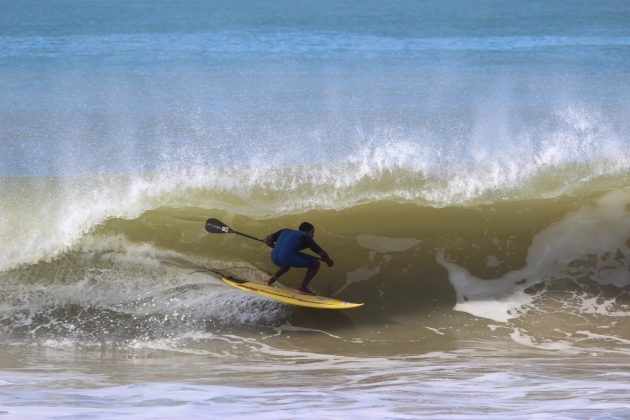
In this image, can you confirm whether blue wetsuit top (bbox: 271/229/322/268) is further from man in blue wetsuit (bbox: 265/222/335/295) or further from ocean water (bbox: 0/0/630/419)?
ocean water (bbox: 0/0/630/419)

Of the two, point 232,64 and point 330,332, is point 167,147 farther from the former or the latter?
point 232,64

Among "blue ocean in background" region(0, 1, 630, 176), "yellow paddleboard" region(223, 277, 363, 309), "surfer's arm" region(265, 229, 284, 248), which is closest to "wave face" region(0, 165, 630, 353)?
"yellow paddleboard" region(223, 277, 363, 309)

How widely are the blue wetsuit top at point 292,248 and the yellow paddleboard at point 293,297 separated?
1.00 ft

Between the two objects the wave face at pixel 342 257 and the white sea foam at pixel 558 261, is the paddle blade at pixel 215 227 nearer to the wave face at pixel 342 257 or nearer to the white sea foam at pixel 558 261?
the wave face at pixel 342 257

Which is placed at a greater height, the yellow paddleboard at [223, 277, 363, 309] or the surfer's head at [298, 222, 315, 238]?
the surfer's head at [298, 222, 315, 238]

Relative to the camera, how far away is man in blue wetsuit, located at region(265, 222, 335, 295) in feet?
32.1

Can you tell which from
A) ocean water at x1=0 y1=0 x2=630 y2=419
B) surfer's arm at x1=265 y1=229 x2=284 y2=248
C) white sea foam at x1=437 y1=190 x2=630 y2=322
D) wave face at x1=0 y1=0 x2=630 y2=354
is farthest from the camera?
white sea foam at x1=437 y1=190 x2=630 y2=322

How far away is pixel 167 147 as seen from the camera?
17703 mm

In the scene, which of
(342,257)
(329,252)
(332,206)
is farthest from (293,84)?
(342,257)

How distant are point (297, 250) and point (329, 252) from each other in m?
1.66

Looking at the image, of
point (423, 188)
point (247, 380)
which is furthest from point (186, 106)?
point (247, 380)

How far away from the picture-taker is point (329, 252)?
452 inches

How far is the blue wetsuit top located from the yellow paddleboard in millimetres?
305

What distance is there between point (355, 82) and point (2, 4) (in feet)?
83.7
